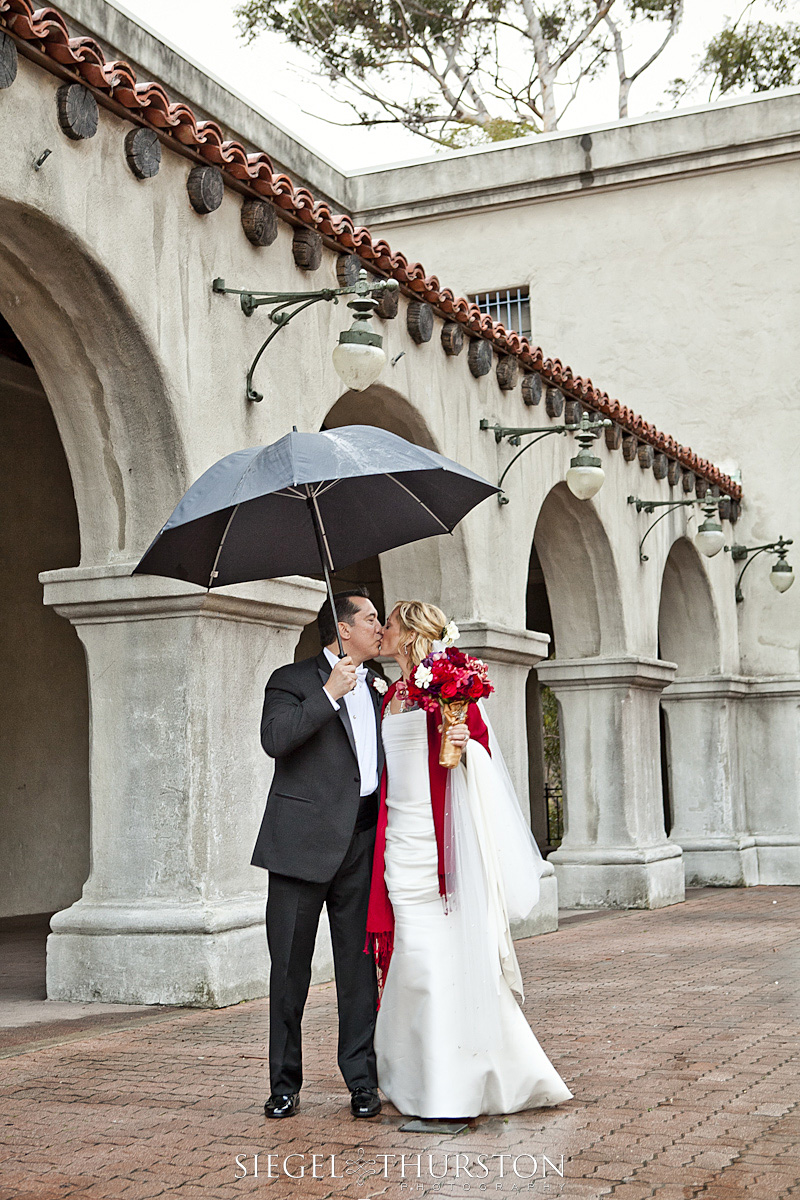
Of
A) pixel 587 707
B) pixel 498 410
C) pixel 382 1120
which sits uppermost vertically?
pixel 498 410

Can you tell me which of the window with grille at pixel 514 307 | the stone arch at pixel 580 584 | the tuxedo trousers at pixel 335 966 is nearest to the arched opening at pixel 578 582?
the stone arch at pixel 580 584

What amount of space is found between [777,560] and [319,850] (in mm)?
12254

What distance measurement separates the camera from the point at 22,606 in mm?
12500

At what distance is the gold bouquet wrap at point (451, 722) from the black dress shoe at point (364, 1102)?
1.10 metres

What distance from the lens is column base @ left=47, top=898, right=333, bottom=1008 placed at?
685 cm

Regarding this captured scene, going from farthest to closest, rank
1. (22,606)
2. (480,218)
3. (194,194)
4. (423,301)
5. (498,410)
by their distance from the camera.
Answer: (480,218) < (22,606) < (498,410) < (423,301) < (194,194)

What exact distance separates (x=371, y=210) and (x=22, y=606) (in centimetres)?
825

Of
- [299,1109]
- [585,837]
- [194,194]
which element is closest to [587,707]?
[585,837]

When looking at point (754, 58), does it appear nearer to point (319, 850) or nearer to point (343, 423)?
point (343, 423)

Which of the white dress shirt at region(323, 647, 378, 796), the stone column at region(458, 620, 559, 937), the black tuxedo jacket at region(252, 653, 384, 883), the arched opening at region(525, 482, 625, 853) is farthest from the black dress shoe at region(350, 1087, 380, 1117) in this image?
the arched opening at region(525, 482, 625, 853)

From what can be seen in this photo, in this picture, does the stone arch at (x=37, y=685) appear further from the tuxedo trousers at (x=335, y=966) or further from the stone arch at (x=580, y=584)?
the tuxedo trousers at (x=335, y=966)

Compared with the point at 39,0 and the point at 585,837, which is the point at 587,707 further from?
the point at 39,0

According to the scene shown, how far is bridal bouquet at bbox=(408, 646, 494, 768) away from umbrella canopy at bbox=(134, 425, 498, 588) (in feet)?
1.73

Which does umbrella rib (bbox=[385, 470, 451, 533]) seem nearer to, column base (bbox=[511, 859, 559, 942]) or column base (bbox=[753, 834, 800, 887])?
column base (bbox=[511, 859, 559, 942])
